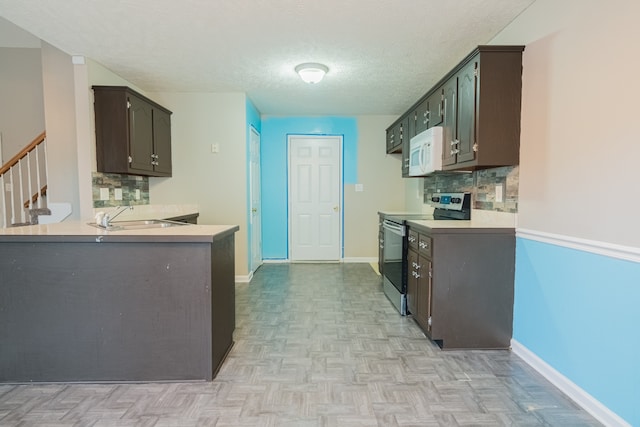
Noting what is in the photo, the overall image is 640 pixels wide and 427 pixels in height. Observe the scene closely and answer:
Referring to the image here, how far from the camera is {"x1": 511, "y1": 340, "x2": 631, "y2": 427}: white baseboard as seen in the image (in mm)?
1549

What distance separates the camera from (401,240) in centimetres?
302

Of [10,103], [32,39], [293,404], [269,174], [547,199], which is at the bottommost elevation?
[293,404]

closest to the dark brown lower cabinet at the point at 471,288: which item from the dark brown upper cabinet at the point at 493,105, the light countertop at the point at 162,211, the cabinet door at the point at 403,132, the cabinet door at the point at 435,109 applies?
the dark brown upper cabinet at the point at 493,105

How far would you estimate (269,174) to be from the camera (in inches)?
205

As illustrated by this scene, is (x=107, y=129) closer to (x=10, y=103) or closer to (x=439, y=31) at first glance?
(x=10, y=103)

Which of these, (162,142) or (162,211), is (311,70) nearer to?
(162,142)

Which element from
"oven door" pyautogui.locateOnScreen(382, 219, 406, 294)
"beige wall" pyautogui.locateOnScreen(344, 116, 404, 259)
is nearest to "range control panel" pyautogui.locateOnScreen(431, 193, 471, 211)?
"oven door" pyautogui.locateOnScreen(382, 219, 406, 294)

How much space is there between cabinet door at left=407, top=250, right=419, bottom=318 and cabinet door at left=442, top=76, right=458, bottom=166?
85 centimetres

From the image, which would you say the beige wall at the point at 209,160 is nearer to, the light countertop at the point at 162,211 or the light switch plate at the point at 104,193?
the light countertop at the point at 162,211

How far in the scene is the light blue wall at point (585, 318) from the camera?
4.80 ft

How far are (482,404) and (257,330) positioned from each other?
1.68 m

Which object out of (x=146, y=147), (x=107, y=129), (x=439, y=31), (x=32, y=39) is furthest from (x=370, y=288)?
(x=32, y=39)

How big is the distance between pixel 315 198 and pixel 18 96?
4360 millimetres

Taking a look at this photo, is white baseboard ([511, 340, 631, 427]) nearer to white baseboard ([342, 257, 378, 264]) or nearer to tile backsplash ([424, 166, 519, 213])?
tile backsplash ([424, 166, 519, 213])
